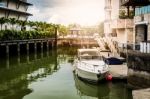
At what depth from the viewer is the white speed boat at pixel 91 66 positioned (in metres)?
33.6

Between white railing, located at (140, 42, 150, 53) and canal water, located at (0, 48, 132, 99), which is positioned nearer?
white railing, located at (140, 42, 150, 53)

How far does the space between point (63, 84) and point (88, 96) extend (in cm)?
537

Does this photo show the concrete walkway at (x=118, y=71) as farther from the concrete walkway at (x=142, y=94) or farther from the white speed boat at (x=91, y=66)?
the concrete walkway at (x=142, y=94)

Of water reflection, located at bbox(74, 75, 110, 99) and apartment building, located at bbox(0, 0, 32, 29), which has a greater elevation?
apartment building, located at bbox(0, 0, 32, 29)

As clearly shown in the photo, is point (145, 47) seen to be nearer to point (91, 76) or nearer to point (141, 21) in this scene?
point (91, 76)

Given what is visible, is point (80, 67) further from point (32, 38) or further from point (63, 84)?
point (32, 38)

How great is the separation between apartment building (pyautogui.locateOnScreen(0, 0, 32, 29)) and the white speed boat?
131 ft

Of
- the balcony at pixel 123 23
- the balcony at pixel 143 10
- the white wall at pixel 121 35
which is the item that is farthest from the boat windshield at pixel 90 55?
the white wall at pixel 121 35

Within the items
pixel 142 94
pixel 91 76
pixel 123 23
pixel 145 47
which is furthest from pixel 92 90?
pixel 123 23

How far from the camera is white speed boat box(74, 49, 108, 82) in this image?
3359 cm

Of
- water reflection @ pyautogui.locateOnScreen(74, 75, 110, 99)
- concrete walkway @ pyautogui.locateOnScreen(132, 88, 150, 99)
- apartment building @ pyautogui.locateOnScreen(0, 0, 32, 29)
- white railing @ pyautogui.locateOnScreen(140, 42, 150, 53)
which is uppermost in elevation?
apartment building @ pyautogui.locateOnScreen(0, 0, 32, 29)

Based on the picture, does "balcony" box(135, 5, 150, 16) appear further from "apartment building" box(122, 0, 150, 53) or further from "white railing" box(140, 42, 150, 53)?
"white railing" box(140, 42, 150, 53)

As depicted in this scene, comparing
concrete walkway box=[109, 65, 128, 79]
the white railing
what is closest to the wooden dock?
concrete walkway box=[109, 65, 128, 79]

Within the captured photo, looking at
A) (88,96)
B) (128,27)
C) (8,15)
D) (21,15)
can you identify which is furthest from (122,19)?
(21,15)
